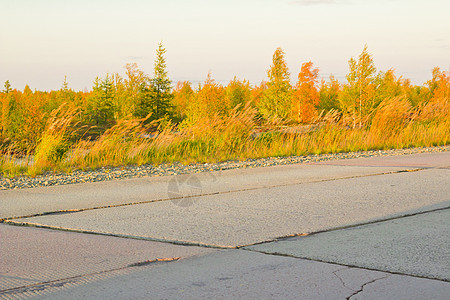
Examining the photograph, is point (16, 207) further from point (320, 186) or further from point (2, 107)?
point (2, 107)

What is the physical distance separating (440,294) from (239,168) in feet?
25.7

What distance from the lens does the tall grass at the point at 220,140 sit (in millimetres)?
12164

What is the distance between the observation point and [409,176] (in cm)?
920

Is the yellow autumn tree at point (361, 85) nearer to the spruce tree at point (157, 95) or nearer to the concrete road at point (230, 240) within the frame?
the spruce tree at point (157, 95)

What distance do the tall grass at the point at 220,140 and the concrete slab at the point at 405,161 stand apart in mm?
2562

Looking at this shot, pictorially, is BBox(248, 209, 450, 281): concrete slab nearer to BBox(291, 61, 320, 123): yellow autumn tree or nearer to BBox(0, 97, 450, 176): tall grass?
BBox(0, 97, 450, 176): tall grass

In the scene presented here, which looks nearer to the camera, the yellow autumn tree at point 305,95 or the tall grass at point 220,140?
the tall grass at point 220,140

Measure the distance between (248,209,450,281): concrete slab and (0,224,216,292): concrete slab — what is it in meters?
0.99

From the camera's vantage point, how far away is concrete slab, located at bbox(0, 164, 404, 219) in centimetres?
683

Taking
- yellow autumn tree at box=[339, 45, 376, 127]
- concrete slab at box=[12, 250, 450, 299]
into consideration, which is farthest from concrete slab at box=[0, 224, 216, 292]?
yellow autumn tree at box=[339, 45, 376, 127]

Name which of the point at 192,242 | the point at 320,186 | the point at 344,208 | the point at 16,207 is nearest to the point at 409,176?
the point at 320,186

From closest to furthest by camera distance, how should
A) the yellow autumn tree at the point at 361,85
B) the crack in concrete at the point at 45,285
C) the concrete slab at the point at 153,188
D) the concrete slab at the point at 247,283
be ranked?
the concrete slab at the point at 247,283 → the crack in concrete at the point at 45,285 → the concrete slab at the point at 153,188 → the yellow autumn tree at the point at 361,85

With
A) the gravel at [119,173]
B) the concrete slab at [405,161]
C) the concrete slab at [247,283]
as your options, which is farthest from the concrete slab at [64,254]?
the concrete slab at [405,161]

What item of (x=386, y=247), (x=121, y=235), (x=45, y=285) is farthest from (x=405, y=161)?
(x=45, y=285)
